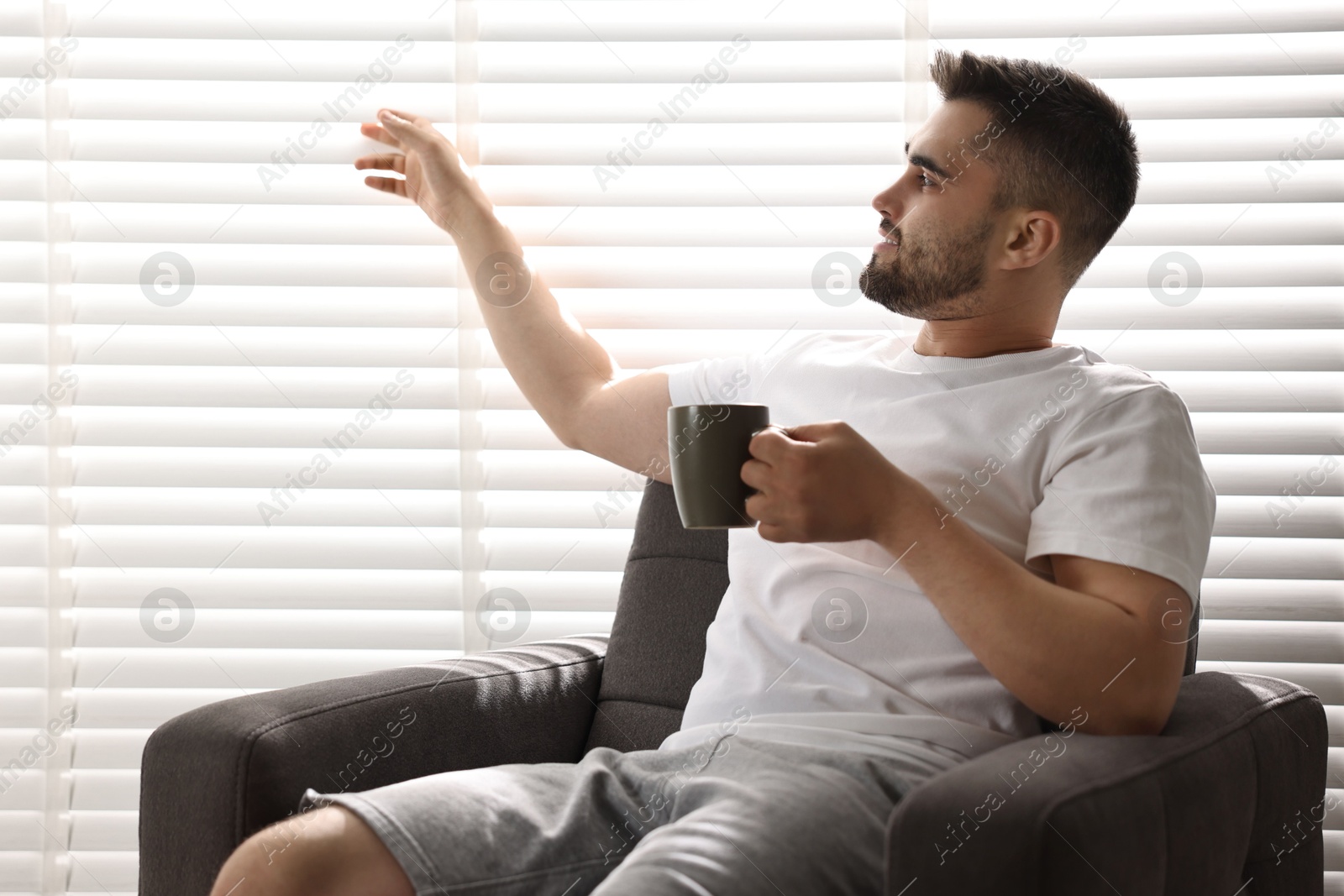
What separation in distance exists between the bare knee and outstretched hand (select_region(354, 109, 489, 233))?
3.44 ft

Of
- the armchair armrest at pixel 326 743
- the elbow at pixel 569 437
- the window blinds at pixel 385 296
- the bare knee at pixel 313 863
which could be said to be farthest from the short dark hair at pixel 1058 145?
the bare knee at pixel 313 863

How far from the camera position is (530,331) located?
1771 millimetres

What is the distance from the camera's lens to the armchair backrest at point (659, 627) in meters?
1.60

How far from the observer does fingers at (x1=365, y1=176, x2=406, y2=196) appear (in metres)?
1.85

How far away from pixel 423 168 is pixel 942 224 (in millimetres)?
885

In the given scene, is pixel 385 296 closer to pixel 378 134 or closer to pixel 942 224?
pixel 378 134

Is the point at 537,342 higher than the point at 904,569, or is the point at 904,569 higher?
the point at 537,342

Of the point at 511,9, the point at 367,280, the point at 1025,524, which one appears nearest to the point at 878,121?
the point at 511,9

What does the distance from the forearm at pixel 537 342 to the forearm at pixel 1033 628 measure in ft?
2.25

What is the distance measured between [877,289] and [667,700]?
699mm

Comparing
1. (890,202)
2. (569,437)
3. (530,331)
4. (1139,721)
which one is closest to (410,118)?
(530,331)

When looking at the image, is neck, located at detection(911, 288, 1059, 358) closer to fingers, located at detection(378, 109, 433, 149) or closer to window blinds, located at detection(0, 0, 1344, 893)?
window blinds, located at detection(0, 0, 1344, 893)

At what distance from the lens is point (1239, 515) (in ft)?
5.91

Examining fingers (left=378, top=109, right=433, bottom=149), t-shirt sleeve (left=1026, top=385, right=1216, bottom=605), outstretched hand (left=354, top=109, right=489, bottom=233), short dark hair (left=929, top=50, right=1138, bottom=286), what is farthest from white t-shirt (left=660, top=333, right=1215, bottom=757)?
fingers (left=378, top=109, right=433, bottom=149)
